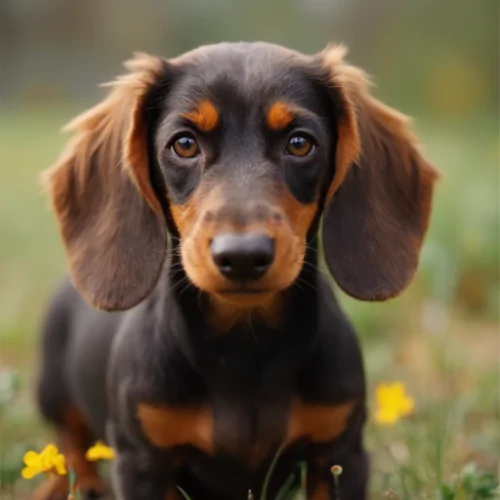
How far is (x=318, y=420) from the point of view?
2.65 meters

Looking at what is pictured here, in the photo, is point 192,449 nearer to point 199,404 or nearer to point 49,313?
point 199,404

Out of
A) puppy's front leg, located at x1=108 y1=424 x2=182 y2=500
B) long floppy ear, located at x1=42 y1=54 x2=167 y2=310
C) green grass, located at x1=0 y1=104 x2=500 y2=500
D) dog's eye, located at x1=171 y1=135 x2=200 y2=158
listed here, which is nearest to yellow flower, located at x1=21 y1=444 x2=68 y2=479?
puppy's front leg, located at x1=108 y1=424 x2=182 y2=500

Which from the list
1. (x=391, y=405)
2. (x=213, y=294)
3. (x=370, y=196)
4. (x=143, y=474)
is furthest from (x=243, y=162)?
(x=391, y=405)

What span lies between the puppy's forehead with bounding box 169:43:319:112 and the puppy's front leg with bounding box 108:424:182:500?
885 millimetres

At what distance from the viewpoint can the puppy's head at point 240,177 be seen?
94.0 inches

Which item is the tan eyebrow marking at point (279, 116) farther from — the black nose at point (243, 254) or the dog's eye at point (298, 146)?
the black nose at point (243, 254)

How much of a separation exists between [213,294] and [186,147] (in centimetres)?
37

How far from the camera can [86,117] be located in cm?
298

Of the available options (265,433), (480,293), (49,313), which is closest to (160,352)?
(265,433)

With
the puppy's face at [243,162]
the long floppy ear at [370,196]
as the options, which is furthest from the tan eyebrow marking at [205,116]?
the long floppy ear at [370,196]

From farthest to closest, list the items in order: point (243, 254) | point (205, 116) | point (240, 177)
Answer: point (205, 116) → point (240, 177) → point (243, 254)

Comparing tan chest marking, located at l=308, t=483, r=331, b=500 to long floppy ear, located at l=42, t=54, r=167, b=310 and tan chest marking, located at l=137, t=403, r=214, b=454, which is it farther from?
long floppy ear, located at l=42, t=54, r=167, b=310

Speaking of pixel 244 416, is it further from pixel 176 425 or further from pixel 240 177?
pixel 240 177

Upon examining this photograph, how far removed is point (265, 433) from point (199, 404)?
18 cm
